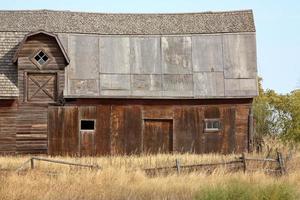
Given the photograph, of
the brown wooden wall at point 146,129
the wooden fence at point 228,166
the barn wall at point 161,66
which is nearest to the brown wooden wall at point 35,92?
the brown wooden wall at point 146,129

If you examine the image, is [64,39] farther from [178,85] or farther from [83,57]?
[178,85]

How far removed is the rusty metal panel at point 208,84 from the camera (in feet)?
104

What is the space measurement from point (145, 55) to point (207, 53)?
314 cm

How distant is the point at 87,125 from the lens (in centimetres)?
3128

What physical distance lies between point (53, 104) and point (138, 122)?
163 inches

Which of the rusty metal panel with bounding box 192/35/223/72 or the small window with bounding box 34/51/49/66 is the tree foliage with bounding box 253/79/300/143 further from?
the small window with bounding box 34/51/49/66

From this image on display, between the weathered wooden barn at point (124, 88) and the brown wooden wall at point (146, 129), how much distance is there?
0.16 ft

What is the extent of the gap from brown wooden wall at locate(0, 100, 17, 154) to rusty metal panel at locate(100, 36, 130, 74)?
475 centimetres

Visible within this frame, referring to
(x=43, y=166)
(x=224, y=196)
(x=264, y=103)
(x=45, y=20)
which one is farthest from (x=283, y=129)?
(x=224, y=196)

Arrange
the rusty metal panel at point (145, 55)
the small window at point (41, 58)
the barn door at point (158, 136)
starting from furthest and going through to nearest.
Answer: the rusty metal panel at point (145, 55) → the barn door at point (158, 136) → the small window at point (41, 58)

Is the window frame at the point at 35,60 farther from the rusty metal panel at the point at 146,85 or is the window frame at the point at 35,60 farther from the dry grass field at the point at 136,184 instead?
the dry grass field at the point at 136,184

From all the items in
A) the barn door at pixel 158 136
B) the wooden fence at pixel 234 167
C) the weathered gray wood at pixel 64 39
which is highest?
the weathered gray wood at pixel 64 39

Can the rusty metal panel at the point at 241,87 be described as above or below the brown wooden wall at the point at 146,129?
above

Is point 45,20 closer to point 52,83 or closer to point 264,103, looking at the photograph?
point 52,83
